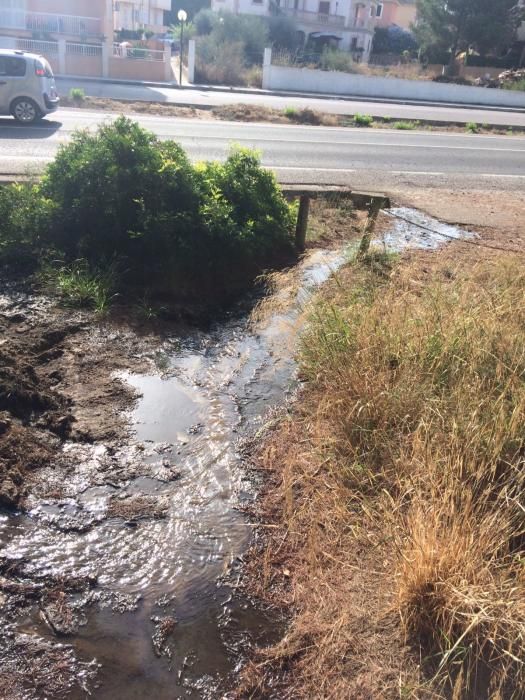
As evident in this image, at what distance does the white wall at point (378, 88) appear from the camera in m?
29.9

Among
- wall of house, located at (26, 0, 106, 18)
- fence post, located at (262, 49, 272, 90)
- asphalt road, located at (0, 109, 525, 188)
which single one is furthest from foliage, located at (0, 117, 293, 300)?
wall of house, located at (26, 0, 106, 18)

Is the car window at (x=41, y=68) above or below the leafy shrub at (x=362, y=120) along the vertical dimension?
above

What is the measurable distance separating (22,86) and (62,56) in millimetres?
15397

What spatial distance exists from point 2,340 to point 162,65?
2723cm

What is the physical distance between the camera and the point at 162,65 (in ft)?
94.4

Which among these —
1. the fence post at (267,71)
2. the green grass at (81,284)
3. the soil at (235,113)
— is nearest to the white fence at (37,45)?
the fence post at (267,71)

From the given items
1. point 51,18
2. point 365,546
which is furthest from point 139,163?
point 51,18

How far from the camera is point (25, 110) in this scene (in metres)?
13.8

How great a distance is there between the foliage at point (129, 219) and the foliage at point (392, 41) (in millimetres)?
51130

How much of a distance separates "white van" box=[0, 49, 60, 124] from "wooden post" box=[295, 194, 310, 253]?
9158mm

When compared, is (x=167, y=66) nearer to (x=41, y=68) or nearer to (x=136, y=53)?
(x=136, y=53)

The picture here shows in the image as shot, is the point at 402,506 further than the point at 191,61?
No

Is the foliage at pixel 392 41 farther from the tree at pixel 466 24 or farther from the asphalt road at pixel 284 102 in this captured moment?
the asphalt road at pixel 284 102

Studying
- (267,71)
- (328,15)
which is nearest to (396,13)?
(328,15)
